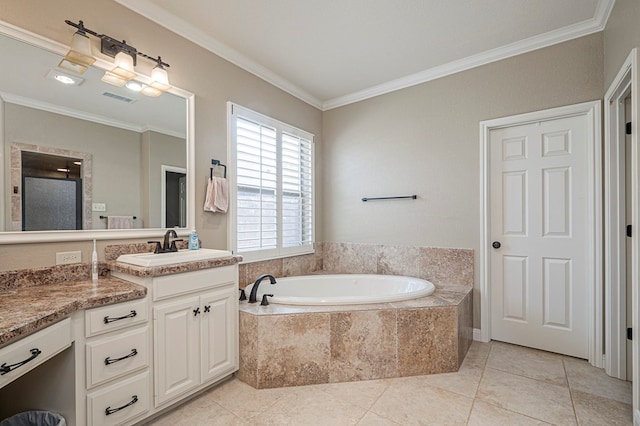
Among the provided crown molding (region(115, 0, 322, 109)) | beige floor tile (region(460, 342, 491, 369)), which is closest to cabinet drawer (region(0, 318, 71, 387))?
crown molding (region(115, 0, 322, 109))

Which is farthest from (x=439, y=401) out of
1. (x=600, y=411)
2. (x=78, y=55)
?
(x=78, y=55)

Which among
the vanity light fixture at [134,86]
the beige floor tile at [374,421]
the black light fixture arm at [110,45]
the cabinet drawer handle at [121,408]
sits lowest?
the beige floor tile at [374,421]

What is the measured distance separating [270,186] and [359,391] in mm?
2040

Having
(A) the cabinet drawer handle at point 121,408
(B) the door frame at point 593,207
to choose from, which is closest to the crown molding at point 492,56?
(B) the door frame at point 593,207

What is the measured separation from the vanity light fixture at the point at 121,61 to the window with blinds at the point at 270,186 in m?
0.71

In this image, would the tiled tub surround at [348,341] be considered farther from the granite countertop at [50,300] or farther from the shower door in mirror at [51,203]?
Result: the shower door in mirror at [51,203]

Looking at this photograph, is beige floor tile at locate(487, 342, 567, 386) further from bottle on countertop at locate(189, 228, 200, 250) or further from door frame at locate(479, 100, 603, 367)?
bottle on countertop at locate(189, 228, 200, 250)

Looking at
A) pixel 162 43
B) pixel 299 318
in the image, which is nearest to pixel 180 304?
pixel 299 318

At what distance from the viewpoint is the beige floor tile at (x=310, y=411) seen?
1.78 m

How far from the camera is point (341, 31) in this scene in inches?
98.6

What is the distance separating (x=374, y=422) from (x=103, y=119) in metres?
2.55

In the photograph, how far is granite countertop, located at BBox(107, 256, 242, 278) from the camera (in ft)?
5.61

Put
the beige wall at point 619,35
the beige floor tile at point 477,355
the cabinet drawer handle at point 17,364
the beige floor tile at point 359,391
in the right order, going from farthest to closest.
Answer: the beige floor tile at point 477,355, the beige floor tile at point 359,391, the beige wall at point 619,35, the cabinet drawer handle at point 17,364

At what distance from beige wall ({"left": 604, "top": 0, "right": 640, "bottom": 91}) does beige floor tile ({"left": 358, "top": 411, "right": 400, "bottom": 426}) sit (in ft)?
8.36
